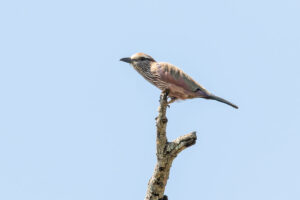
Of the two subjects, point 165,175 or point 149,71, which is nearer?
point 165,175

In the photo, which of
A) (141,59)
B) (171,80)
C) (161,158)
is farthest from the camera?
(141,59)

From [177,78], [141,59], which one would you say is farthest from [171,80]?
[141,59]

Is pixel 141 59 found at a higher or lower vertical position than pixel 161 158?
higher

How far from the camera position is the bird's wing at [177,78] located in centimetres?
734

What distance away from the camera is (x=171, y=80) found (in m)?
7.32

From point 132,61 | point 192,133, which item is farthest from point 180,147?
point 132,61

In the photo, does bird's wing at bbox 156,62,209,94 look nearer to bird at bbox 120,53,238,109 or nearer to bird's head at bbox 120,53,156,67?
bird at bbox 120,53,238,109

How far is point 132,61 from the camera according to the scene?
7.86m

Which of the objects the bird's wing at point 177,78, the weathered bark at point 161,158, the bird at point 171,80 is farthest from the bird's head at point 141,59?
the weathered bark at point 161,158

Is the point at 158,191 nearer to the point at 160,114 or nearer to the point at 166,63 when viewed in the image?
the point at 160,114

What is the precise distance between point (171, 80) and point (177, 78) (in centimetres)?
11

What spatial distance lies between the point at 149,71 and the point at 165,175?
201cm

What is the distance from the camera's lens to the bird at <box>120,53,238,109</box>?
7344mm

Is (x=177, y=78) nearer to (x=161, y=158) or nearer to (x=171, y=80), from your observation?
(x=171, y=80)
